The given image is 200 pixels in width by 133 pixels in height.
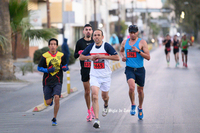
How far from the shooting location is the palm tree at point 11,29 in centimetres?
1525

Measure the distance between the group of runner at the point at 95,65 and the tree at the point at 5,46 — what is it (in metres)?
7.52

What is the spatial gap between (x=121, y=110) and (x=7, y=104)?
139 inches

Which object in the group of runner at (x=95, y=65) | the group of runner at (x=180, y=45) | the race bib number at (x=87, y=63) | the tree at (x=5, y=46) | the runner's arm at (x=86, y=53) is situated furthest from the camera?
the group of runner at (x=180, y=45)

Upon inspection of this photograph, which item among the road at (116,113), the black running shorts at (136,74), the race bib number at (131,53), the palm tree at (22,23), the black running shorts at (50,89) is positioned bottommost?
the road at (116,113)

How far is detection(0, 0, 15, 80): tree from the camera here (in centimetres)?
1523

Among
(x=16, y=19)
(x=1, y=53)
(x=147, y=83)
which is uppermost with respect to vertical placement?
(x=16, y=19)

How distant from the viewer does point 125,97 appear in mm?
11797

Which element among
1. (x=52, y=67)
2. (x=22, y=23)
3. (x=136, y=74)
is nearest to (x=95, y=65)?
(x=52, y=67)

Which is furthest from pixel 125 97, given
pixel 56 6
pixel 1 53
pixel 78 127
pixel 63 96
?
pixel 56 6

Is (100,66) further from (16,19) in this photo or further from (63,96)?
(16,19)

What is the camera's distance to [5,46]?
15312 millimetres

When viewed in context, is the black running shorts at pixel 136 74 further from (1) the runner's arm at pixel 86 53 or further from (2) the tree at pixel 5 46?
(2) the tree at pixel 5 46

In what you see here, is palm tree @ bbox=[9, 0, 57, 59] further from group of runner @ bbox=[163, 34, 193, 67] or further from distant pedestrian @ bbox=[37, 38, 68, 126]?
group of runner @ bbox=[163, 34, 193, 67]

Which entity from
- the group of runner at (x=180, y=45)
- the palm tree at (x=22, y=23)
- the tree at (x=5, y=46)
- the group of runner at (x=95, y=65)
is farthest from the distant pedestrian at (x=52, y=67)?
the group of runner at (x=180, y=45)
